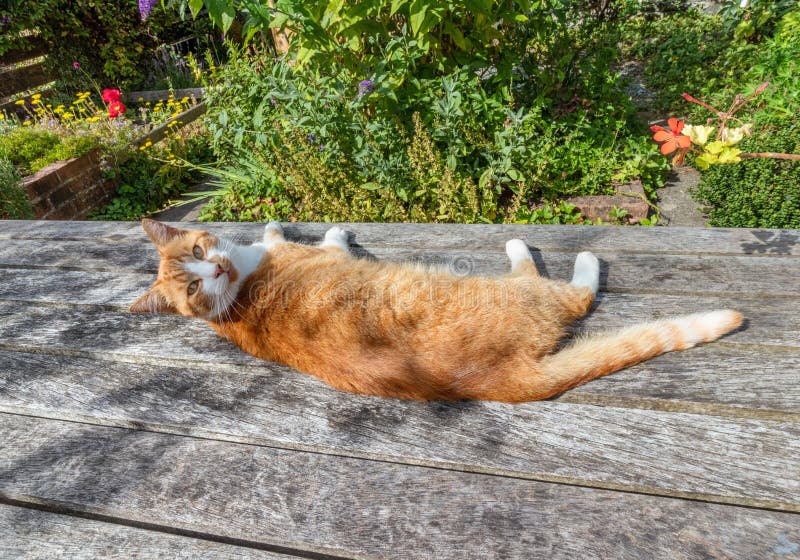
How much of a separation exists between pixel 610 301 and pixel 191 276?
5.81ft

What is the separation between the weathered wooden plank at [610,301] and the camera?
1417mm

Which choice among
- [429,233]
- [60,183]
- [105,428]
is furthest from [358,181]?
[60,183]

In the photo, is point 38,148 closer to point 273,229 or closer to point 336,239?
point 273,229

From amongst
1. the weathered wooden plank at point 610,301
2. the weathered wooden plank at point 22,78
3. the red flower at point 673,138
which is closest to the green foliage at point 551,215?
the weathered wooden plank at point 610,301

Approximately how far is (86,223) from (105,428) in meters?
2.05

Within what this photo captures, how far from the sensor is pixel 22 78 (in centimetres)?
761

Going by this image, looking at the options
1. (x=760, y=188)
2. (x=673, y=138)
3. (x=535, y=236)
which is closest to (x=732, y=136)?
(x=673, y=138)

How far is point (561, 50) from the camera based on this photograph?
383cm

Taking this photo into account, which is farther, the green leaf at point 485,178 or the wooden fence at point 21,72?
the wooden fence at point 21,72

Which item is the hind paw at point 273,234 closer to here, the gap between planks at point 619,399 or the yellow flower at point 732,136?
the gap between planks at point 619,399

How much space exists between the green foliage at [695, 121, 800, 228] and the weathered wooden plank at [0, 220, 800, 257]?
160cm

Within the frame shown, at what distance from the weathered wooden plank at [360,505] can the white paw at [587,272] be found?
86 centimetres

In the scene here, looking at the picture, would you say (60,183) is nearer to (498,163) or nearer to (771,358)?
(498,163)

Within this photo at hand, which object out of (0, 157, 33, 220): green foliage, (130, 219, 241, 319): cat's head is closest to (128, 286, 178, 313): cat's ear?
(130, 219, 241, 319): cat's head
